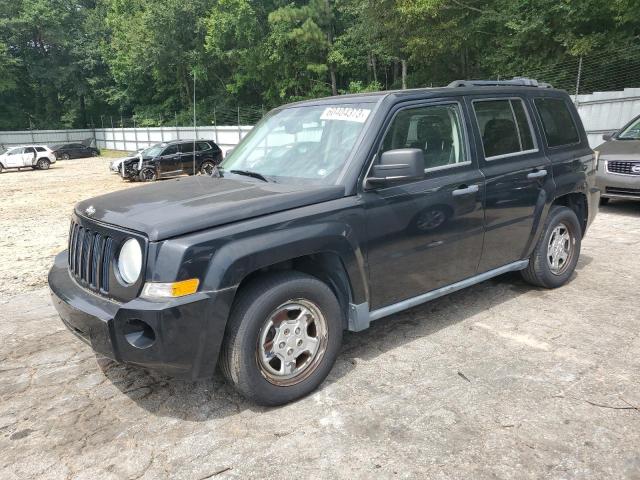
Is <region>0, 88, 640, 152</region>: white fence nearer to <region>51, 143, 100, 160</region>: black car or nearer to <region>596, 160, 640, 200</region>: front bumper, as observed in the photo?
<region>51, 143, 100, 160</region>: black car

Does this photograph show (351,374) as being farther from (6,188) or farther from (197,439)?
(6,188)

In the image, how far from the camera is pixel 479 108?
411cm

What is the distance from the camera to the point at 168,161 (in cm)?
1983

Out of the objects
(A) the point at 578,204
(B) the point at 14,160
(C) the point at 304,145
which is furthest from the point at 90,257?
(B) the point at 14,160

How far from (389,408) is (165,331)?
1.42m

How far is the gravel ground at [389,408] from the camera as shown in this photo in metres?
2.61

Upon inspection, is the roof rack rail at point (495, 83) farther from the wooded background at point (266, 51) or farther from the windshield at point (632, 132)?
the wooded background at point (266, 51)

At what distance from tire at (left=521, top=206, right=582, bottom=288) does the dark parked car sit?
4.08m

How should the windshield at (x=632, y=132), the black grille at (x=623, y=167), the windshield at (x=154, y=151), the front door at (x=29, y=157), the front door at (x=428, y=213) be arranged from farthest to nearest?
the front door at (x=29, y=157) < the windshield at (x=154, y=151) < the windshield at (x=632, y=132) < the black grille at (x=623, y=167) < the front door at (x=428, y=213)

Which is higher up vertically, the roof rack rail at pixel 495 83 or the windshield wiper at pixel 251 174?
the roof rack rail at pixel 495 83

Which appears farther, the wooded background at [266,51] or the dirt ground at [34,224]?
the wooded background at [266,51]

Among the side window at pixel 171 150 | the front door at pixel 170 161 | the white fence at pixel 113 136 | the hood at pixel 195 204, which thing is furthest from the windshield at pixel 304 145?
the white fence at pixel 113 136

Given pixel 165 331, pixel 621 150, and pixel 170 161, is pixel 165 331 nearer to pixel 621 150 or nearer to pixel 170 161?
pixel 621 150

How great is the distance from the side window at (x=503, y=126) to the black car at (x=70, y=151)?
3972 centimetres
